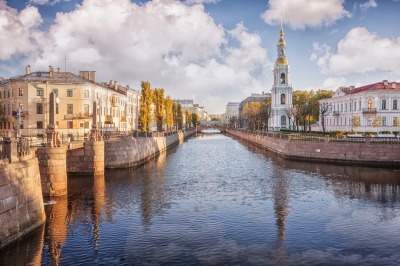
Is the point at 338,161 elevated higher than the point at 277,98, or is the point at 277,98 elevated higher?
the point at 277,98

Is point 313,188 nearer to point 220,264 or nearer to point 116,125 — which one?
point 220,264

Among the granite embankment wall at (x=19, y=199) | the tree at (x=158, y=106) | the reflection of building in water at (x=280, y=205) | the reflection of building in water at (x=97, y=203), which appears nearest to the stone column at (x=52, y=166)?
the reflection of building in water at (x=97, y=203)

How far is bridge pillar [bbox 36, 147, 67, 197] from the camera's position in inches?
1203

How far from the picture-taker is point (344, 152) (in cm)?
5459

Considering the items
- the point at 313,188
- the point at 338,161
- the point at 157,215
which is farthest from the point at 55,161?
the point at 338,161

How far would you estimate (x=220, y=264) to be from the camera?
18.0 m

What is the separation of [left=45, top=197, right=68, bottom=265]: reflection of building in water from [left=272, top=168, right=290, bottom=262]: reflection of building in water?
1042cm

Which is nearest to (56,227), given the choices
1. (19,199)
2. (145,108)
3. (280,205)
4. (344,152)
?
(19,199)

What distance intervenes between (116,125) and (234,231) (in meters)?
77.4

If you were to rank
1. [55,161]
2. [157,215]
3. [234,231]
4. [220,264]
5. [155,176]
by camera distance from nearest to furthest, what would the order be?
1. [220,264]
2. [234,231]
3. [157,215]
4. [55,161]
5. [155,176]

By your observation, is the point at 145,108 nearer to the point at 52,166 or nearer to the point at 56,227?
the point at 52,166

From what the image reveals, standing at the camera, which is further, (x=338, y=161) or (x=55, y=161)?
(x=338, y=161)

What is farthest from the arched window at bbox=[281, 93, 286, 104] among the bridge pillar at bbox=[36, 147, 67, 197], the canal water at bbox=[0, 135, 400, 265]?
the bridge pillar at bbox=[36, 147, 67, 197]

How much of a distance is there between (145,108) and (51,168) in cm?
4916
